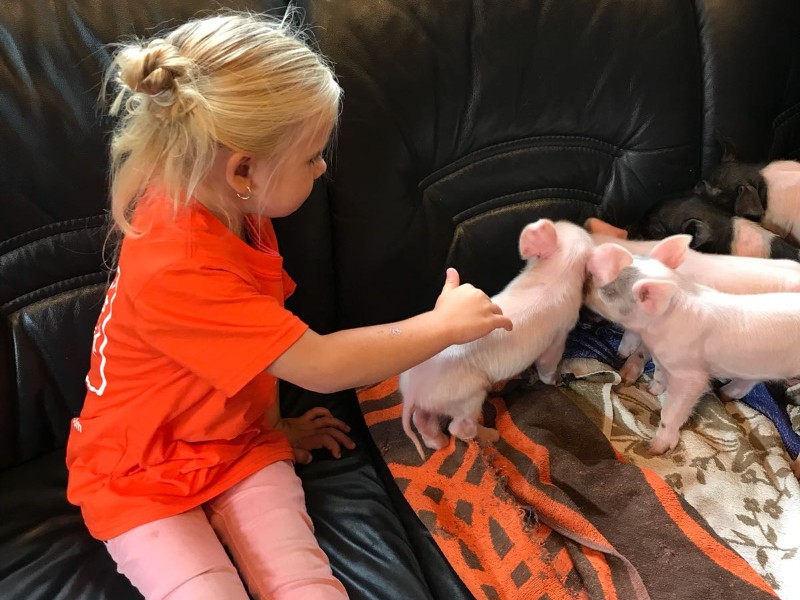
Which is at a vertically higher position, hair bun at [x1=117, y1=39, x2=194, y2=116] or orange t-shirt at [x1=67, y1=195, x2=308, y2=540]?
hair bun at [x1=117, y1=39, x2=194, y2=116]

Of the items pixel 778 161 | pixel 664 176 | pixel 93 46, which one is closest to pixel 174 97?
pixel 93 46

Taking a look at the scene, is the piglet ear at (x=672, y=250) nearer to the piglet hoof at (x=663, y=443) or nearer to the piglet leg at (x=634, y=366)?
the piglet leg at (x=634, y=366)

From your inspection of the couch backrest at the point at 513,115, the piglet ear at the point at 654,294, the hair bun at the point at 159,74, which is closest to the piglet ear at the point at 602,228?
the couch backrest at the point at 513,115

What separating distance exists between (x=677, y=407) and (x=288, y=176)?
96cm

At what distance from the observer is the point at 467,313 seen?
1152 millimetres

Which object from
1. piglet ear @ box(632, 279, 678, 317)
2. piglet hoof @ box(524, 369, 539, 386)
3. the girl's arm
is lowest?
piglet hoof @ box(524, 369, 539, 386)

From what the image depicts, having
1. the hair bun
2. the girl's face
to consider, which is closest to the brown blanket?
the girl's face

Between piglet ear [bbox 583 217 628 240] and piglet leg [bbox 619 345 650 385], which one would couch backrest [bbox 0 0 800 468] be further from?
piglet leg [bbox 619 345 650 385]

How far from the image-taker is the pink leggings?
42.3 inches

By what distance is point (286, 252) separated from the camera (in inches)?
55.2

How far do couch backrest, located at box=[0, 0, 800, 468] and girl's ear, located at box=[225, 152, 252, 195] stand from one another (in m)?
0.33

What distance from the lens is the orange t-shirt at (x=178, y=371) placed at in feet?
3.29

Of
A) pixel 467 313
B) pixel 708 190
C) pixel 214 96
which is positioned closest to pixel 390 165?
pixel 467 313

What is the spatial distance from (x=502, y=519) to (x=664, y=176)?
912 mm
